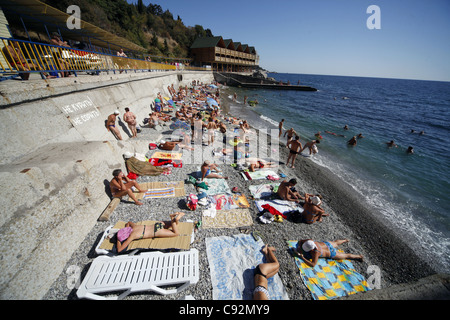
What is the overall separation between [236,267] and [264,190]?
11.6 ft

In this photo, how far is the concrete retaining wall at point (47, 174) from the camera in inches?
122

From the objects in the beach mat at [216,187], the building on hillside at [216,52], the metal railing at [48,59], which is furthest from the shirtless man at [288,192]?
the building on hillside at [216,52]

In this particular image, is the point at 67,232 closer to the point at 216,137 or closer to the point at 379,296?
the point at 379,296

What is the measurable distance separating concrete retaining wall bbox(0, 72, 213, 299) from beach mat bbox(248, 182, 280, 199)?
206 inches

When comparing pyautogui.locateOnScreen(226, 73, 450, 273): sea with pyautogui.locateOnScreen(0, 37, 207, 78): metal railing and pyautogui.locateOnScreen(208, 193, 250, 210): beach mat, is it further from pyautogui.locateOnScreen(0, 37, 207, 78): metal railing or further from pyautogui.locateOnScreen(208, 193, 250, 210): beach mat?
pyautogui.locateOnScreen(0, 37, 207, 78): metal railing

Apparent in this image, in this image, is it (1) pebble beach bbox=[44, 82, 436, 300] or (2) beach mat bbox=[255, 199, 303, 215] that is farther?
(2) beach mat bbox=[255, 199, 303, 215]

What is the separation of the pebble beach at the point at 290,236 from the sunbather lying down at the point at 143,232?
2.41ft

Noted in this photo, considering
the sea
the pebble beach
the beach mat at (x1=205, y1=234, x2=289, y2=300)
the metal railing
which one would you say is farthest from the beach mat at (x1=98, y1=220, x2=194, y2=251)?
the sea

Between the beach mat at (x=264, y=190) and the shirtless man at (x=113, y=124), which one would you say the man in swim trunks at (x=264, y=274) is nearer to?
the beach mat at (x=264, y=190)

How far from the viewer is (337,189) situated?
8.52m

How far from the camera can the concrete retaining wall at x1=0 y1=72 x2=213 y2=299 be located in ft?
10.1

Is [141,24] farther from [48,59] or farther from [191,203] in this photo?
[191,203]
